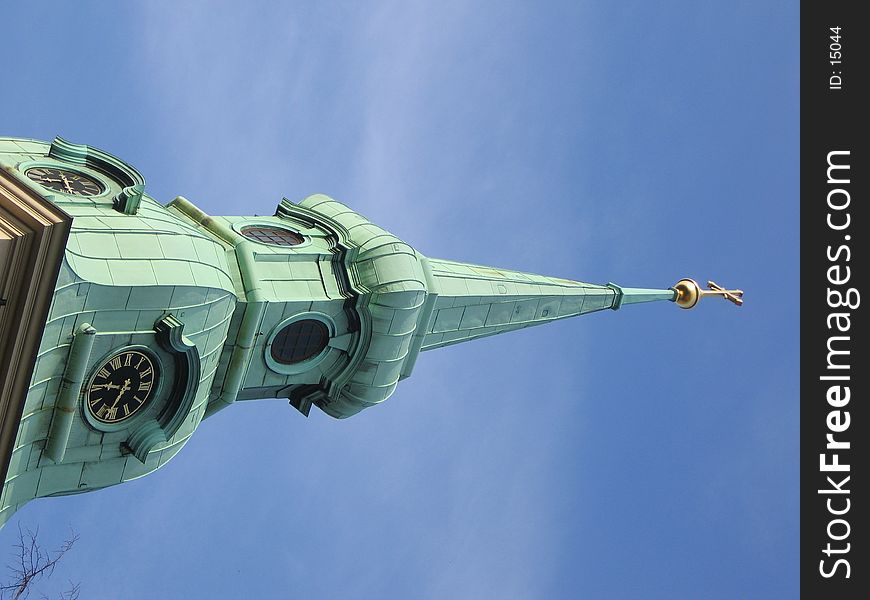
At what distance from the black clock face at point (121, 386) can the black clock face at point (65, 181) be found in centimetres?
477

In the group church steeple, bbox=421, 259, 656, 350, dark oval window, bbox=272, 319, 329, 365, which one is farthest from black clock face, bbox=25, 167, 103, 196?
church steeple, bbox=421, 259, 656, 350

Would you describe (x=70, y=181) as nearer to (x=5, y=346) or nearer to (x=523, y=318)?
(x=5, y=346)

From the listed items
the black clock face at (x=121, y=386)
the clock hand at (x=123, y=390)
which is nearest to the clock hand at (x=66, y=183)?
the black clock face at (x=121, y=386)

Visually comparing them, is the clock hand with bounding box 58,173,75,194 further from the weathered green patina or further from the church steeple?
the church steeple

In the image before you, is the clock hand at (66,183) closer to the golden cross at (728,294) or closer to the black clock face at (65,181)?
the black clock face at (65,181)

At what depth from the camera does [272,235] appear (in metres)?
32.8

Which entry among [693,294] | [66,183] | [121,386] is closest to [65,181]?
[66,183]

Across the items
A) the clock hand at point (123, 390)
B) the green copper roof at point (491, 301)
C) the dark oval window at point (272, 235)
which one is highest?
the dark oval window at point (272, 235)

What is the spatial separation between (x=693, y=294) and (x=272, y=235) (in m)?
19.0

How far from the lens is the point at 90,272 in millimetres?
24672

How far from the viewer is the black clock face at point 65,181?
2797 cm

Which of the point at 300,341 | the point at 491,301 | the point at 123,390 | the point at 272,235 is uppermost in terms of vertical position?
the point at 272,235

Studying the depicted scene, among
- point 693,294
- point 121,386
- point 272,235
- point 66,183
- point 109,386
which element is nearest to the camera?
point 109,386

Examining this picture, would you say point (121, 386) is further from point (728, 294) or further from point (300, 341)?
point (728, 294)
